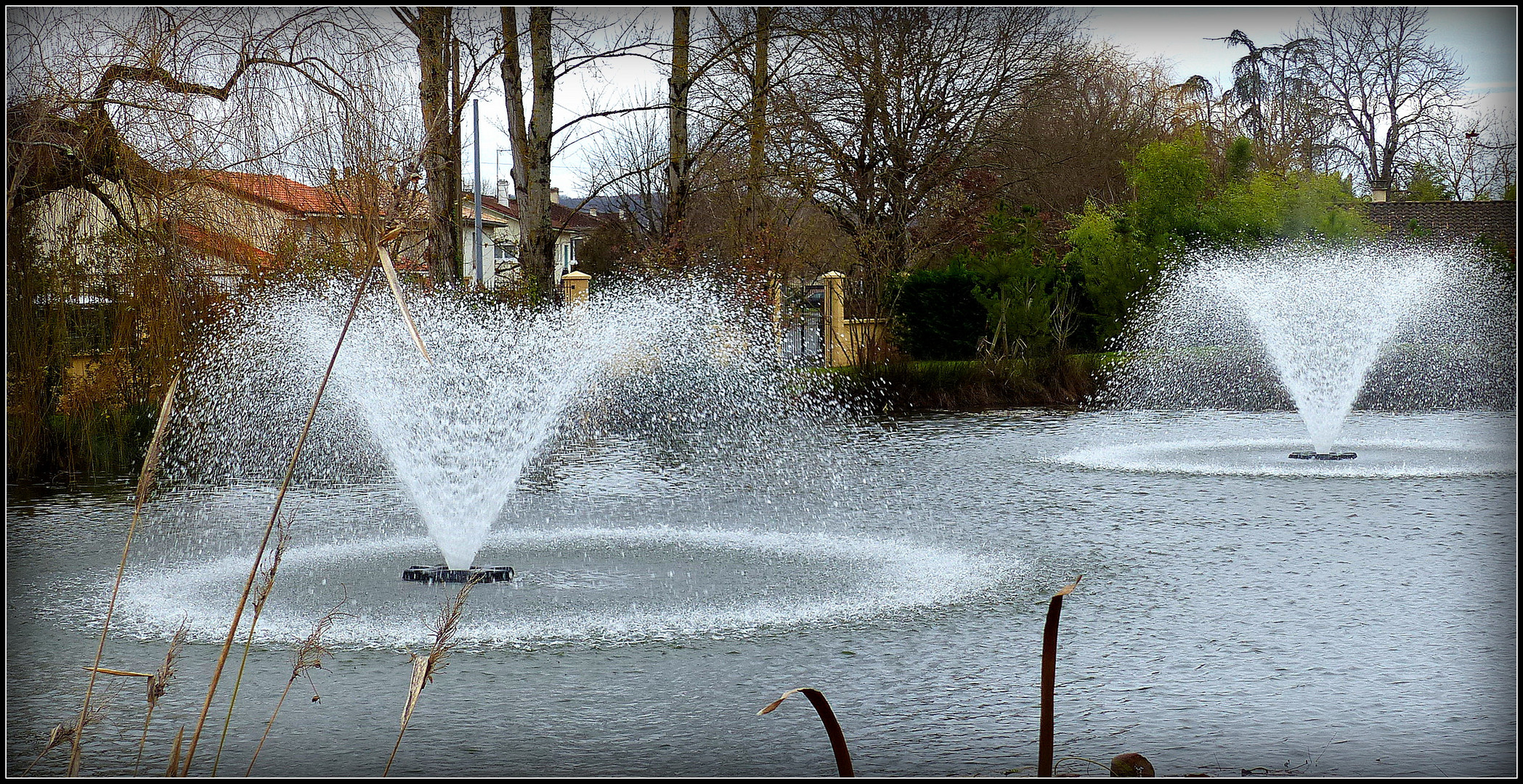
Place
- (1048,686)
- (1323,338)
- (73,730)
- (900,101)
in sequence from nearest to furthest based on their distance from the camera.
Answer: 1. (73,730)
2. (1048,686)
3. (1323,338)
4. (900,101)

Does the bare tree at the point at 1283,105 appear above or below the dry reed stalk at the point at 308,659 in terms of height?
above

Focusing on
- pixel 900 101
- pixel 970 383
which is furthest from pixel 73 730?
pixel 900 101

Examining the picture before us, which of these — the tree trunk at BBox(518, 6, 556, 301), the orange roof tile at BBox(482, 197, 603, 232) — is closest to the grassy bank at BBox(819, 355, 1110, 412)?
the tree trunk at BBox(518, 6, 556, 301)

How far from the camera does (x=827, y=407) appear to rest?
18.3 m

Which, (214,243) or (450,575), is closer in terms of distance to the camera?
(450,575)

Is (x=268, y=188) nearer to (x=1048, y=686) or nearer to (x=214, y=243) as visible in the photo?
(x=214, y=243)

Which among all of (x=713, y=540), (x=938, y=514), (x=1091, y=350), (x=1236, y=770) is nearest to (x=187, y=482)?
(x=713, y=540)

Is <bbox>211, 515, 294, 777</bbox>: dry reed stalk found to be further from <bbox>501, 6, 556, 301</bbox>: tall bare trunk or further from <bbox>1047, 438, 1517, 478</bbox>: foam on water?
<bbox>501, 6, 556, 301</bbox>: tall bare trunk

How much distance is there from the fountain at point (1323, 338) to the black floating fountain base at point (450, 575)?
26.6 feet

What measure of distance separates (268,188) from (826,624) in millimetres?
7574

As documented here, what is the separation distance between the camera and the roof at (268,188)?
11.1 metres

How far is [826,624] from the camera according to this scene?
6.10 m

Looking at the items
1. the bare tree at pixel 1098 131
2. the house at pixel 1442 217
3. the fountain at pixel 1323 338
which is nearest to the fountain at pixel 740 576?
the fountain at pixel 1323 338

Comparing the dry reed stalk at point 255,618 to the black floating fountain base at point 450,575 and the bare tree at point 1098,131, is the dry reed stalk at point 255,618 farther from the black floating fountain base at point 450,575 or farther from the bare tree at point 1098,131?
the bare tree at point 1098,131
